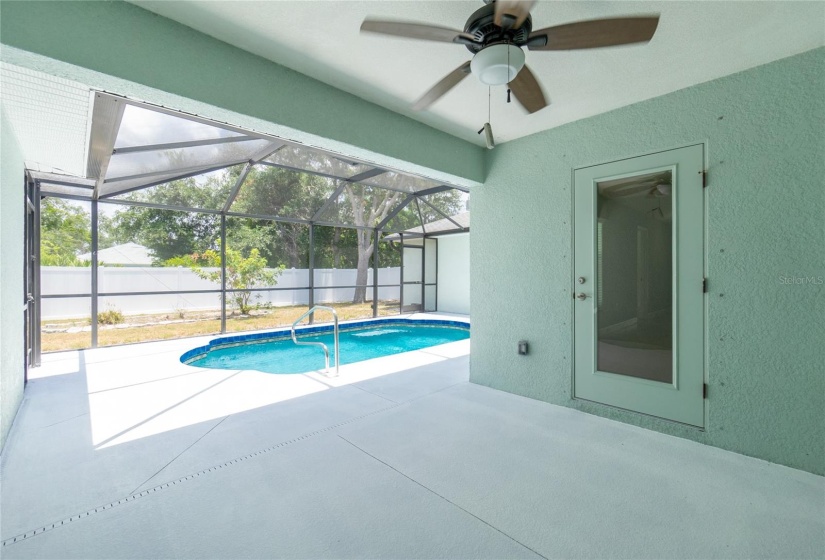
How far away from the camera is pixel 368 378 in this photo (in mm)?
4184

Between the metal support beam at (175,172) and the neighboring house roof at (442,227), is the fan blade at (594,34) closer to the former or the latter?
the metal support beam at (175,172)

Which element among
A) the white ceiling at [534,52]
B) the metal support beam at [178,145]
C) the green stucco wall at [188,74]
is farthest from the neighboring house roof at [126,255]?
the white ceiling at [534,52]

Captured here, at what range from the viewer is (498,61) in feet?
5.62

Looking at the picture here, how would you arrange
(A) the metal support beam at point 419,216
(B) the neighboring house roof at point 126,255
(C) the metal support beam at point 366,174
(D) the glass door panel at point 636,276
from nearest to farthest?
(D) the glass door panel at point 636,276 → (C) the metal support beam at point 366,174 → (A) the metal support beam at point 419,216 → (B) the neighboring house roof at point 126,255

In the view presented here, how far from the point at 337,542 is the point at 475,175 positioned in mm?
3324

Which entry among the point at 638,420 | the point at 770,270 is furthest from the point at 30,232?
the point at 770,270

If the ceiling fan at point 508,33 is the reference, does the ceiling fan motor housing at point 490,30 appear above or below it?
above

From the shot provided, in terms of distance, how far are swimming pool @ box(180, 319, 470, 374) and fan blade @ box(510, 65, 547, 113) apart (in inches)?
205

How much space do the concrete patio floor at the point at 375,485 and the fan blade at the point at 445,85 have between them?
2241mm

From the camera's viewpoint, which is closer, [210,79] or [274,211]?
[210,79]

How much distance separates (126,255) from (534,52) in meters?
11.4

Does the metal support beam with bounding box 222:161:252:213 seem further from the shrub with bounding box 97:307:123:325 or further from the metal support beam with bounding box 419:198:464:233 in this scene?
the shrub with bounding box 97:307:123:325

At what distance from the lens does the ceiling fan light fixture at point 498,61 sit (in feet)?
5.57

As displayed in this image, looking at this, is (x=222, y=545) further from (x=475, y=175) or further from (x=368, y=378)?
(x=475, y=175)
